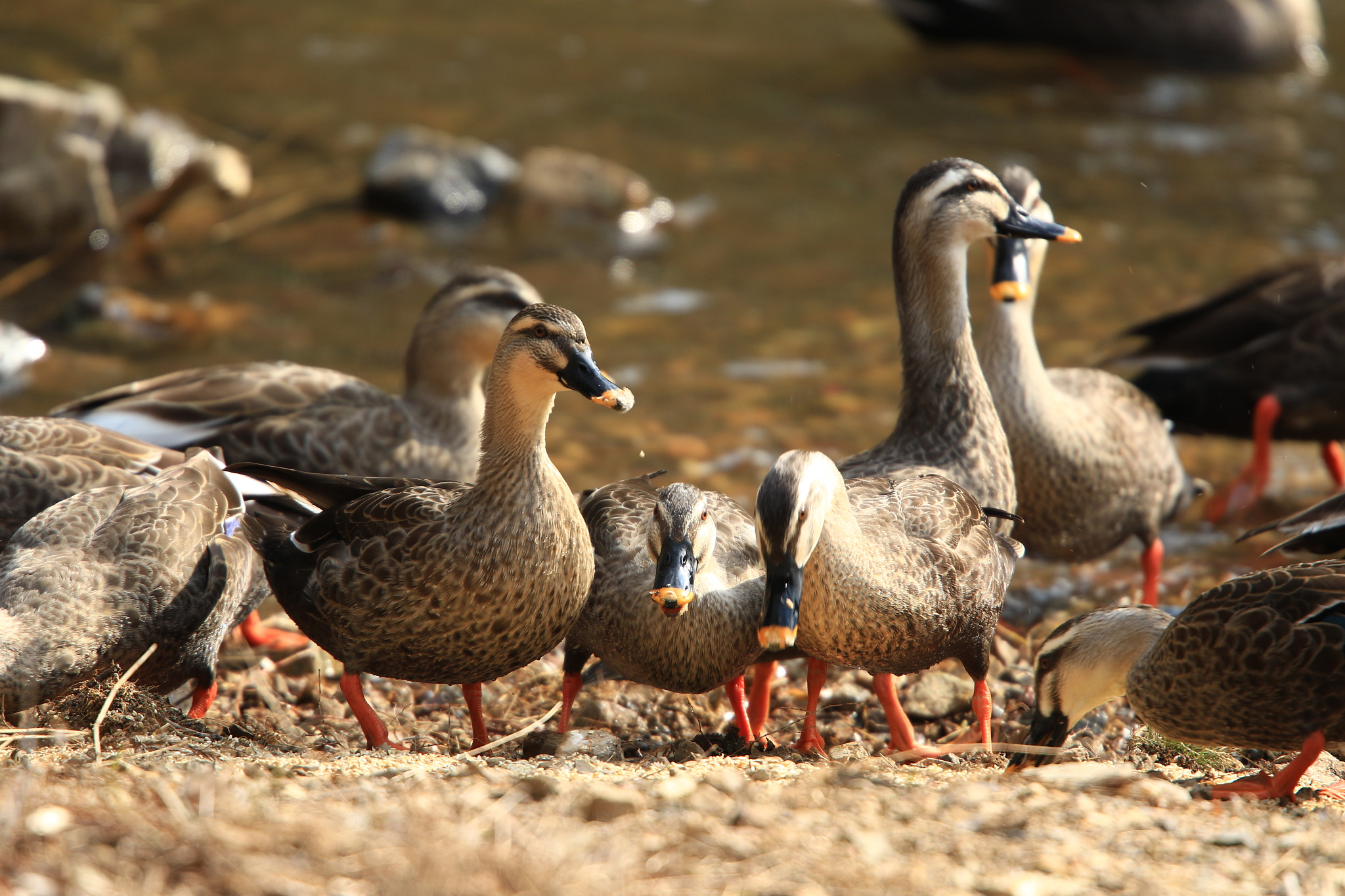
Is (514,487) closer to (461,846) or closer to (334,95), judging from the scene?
(461,846)

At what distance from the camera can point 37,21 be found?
14438mm

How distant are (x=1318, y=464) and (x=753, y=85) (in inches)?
301

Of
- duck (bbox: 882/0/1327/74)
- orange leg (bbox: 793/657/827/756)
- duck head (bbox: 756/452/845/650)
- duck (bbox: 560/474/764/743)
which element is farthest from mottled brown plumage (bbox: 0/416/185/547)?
duck (bbox: 882/0/1327/74)

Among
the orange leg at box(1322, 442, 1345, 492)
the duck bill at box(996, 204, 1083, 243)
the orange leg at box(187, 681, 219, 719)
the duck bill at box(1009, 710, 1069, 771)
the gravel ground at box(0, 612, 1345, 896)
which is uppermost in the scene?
the duck bill at box(996, 204, 1083, 243)

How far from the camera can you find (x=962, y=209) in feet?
17.6

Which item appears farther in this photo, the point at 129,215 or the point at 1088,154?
the point at 1088,154

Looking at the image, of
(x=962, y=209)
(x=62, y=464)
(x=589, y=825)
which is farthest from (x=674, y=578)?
(x=62, y=464)

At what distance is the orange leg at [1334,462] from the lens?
284 inches

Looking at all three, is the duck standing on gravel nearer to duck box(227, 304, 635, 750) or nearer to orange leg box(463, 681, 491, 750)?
orange leg box(463, 681, 491, 750)

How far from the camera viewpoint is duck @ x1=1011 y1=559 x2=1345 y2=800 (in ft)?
12.7

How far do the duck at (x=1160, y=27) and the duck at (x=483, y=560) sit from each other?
1221cm

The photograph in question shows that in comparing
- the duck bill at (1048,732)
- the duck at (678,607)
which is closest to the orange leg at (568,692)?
the duck at (678,607)

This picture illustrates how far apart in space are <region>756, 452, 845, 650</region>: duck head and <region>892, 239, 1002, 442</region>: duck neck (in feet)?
4.62

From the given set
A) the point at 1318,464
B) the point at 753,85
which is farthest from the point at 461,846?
the point at 753,85
